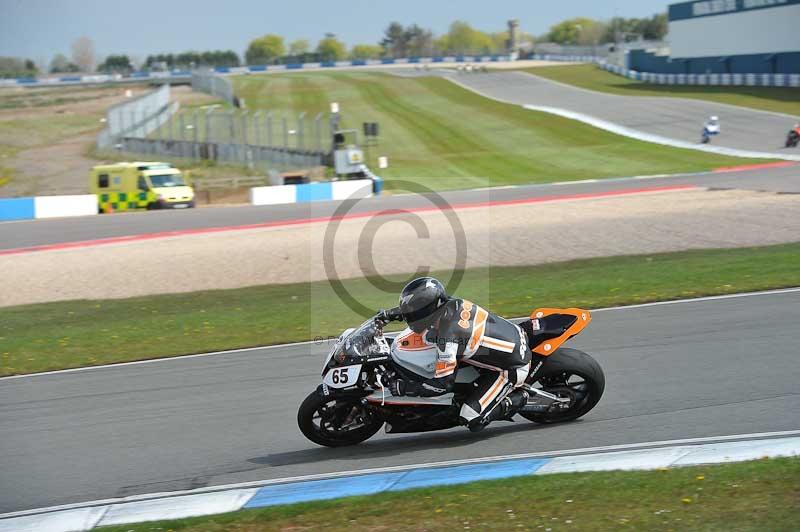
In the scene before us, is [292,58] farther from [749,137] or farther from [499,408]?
[499,408]

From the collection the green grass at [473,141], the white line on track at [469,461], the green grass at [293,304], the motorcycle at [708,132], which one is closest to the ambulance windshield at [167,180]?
the green grass at [473,141]

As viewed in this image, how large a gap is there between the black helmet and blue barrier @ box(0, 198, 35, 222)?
28793mm

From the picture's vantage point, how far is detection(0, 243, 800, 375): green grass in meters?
13.0

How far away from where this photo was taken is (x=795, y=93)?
189 feet

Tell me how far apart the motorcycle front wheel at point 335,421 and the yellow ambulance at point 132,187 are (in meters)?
27.0

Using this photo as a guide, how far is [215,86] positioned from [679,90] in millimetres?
42902

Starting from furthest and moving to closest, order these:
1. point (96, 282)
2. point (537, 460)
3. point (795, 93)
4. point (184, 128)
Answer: point (795, 93) → point (184, 128) → point (96, 282) → point (537, 460)

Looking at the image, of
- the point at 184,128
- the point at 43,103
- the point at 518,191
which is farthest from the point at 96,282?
the point at 43,103

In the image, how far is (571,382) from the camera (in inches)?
322

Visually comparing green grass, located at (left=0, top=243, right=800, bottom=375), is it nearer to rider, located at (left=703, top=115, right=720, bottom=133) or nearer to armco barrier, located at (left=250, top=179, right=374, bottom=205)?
armco barrier, located at (left=250, top=179, right=374, bottom=205)

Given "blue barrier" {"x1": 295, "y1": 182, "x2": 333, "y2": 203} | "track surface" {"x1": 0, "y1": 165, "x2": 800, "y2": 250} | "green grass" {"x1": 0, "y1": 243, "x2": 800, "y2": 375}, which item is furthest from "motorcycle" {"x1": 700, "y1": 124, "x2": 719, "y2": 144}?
"green grass" {"x1": 0, "y1": 243, "x2": 800, "y2": 375}

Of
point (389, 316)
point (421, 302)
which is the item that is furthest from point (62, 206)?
point (421, 302)

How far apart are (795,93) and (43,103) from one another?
67394mm

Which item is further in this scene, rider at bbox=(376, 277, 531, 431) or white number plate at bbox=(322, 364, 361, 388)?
white number plate at bbox=(322, 364, 361, 388)
